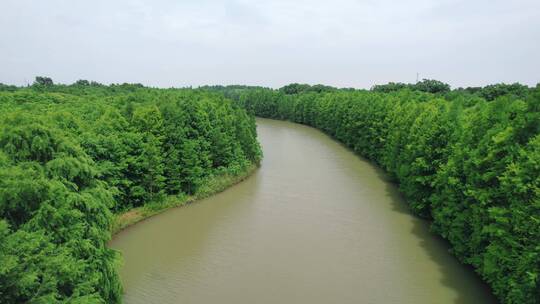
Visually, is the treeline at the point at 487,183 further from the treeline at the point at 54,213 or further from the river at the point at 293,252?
the treeline at the point at 54,213

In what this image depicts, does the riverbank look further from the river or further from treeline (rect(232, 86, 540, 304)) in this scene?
treeline (rect(232, 86, 540, 304))

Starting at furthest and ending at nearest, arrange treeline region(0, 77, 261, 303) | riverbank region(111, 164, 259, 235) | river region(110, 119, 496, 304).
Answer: riverbank region(111, 164, 259, 235), river region(110, 119, 496, 304), treeline region(0, 77, 261, 303)

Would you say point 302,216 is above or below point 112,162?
below

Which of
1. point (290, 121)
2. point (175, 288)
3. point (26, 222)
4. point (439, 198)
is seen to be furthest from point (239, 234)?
point (290, 121)

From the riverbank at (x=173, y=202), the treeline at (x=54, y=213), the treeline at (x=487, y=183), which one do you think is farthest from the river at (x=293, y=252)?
the treeline at (x=54, y=213)

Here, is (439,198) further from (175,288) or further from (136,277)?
(136,277)

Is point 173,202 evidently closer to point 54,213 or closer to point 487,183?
point 54,213

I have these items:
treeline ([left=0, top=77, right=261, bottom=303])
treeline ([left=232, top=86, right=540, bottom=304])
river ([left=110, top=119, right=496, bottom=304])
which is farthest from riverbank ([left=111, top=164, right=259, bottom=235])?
treeline ([left=232, top=86, right=540, bottom=304])
